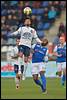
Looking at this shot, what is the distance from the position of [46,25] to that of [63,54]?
1107 cm

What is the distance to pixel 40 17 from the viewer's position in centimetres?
3083

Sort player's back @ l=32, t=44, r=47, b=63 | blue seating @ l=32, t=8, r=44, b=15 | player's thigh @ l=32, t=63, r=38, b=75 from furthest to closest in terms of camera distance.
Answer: blue seating @ l=32, t=8, r=44, b=15 < player's back @ l=32, t=44, r=47, b=63 < player's thigh @ l=32, t=63, r=38, b=75

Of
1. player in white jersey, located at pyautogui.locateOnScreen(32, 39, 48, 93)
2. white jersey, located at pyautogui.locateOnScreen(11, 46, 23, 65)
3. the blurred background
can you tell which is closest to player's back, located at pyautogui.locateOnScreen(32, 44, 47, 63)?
player in white jersey, located at pyautogui.locateOnScreen(32, 39, 48, 93)

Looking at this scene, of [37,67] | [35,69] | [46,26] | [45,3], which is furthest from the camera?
[45,3]

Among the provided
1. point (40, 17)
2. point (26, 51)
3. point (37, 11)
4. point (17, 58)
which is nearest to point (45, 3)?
point (37, 11)

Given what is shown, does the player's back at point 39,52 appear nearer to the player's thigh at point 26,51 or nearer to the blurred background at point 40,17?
the player's thigh at point 26,51

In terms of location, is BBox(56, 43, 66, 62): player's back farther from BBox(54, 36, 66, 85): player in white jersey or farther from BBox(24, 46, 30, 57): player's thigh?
BBox(24, 46, 30, 57): player's thigh

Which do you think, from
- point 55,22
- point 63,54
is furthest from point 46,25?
point 63,54

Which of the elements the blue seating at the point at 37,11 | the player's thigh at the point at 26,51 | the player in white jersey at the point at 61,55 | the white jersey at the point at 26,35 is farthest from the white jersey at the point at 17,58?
the blue seating at the point at 37,11

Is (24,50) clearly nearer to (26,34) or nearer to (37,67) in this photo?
(26,34)

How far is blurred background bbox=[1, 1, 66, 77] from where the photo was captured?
29.1m

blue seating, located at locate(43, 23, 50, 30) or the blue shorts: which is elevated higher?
blue seating, located at locate(43, 23, 50, 30)

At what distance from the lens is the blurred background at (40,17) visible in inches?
1147

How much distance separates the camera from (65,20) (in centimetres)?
3044
